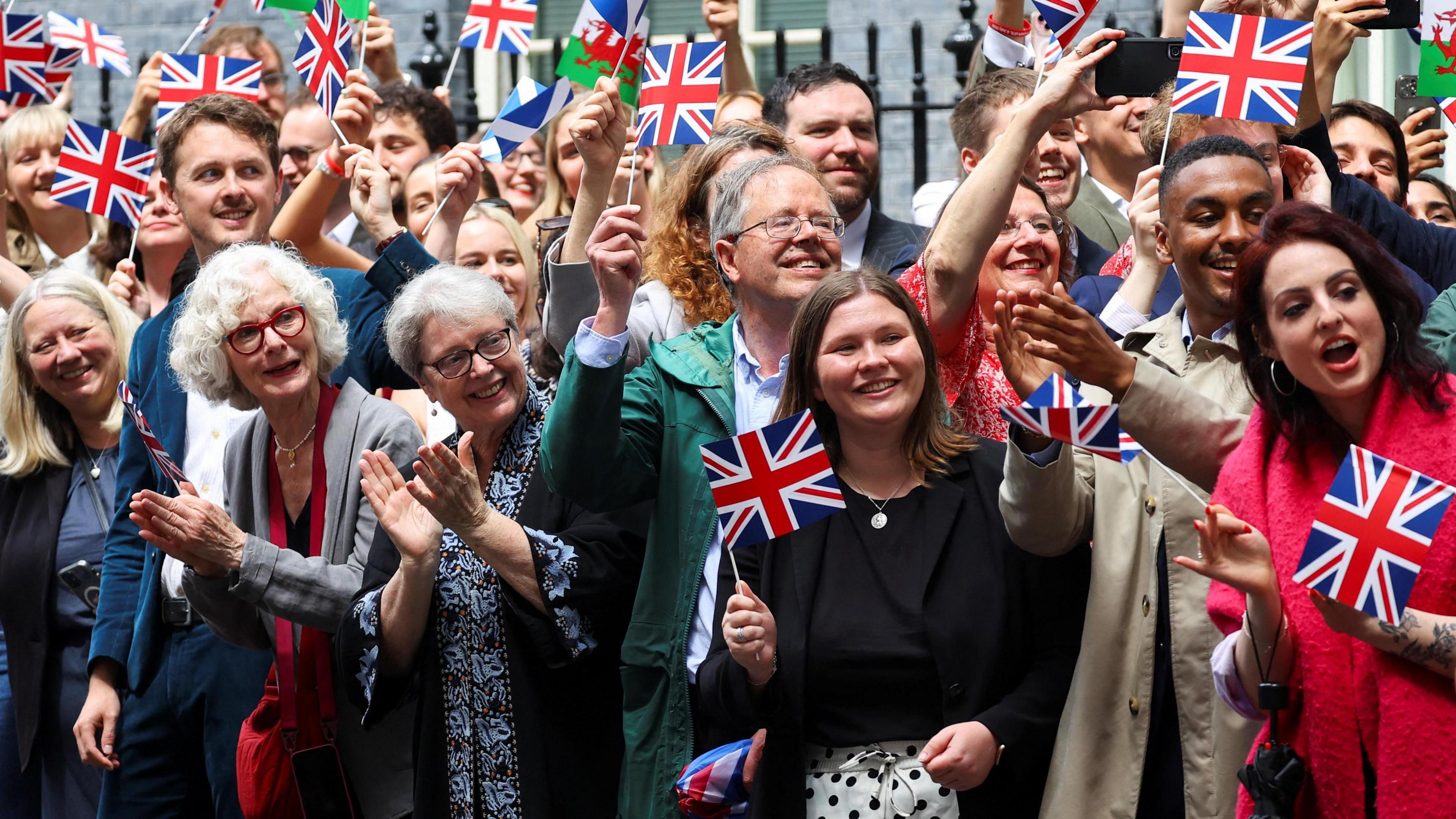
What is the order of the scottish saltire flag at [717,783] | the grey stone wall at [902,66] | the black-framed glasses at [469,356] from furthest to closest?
1. the grey stone wall at [902,66]
2. the black-framed glasses at [469,356]
3. the scottish saltire flag at [717,783]

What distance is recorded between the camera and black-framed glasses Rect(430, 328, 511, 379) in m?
4.12

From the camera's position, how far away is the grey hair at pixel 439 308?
13.7 feet

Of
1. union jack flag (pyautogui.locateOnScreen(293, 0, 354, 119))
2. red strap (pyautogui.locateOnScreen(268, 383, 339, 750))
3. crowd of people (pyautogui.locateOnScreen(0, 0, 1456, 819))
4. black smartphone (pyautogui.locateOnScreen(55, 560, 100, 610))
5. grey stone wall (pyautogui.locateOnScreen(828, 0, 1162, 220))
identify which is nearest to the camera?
crowd of people (pyautogui.locateOnScreen(0, 0, 1456, 819))

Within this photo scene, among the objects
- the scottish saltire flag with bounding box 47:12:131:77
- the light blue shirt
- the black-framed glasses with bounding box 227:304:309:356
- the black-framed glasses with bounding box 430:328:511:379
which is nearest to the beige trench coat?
the light blue shirt

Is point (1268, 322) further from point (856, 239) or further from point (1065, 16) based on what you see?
point (856, 239)

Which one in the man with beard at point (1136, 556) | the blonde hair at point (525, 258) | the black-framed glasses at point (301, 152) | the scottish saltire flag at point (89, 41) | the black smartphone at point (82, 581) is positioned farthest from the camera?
the scottish saltire flag at point (89, 41)

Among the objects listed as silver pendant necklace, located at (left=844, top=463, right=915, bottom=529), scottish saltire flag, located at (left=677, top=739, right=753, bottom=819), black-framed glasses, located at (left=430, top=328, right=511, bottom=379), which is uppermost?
black-framed glasses, located at (left=430, top=328, right=511, bottom=379)

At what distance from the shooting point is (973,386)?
13.0ft

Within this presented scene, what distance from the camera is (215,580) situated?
4332mm

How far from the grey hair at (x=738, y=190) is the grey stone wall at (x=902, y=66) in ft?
15.6

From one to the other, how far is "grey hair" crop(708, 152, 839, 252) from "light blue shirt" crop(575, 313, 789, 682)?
0.22 m

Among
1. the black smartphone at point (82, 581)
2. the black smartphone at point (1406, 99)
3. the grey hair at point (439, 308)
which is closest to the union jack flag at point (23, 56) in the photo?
the black smartphone at point (82, 581)

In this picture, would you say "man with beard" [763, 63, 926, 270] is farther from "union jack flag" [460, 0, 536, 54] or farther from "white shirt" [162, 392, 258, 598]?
"white shirt" [162, 392, 258, 598]

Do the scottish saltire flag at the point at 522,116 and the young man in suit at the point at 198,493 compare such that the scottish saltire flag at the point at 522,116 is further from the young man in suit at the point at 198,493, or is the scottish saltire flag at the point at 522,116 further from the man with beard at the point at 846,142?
the man with beard at the point at 846,142
